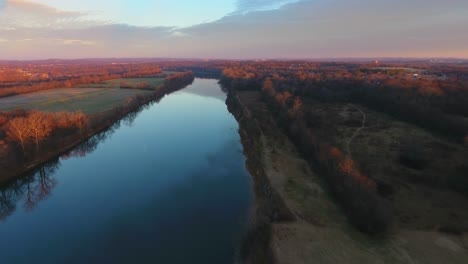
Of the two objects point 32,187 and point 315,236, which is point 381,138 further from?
point 32,187

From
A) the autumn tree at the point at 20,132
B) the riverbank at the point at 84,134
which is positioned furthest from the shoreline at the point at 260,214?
the autumn tree at the point at 20,132

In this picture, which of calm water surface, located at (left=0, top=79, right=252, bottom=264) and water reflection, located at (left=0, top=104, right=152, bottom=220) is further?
water reflection, located at (left=0, top=104, right=152, bottom=220)

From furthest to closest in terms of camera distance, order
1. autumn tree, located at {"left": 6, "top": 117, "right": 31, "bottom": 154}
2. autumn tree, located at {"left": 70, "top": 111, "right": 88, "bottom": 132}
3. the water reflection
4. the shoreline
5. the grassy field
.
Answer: the grassy field, autumn tree, located at {"left": 70, "top": 111, "right": 88, "bottom": 132}, autumn tree, located at {"left": 6, "top": 117, "right": 31, "bottom": 154}, the water reflection, the shoreline

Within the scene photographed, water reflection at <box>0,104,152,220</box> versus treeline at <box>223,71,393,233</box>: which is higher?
treeline at <box>223,71,393,233</box>

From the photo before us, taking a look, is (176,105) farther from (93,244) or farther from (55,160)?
(93,244)

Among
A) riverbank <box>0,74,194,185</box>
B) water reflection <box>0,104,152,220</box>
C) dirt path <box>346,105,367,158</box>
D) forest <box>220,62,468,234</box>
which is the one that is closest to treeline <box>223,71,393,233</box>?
forest <box>220,62,468,234</box>

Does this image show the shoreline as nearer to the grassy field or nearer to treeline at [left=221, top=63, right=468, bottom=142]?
treeline at [left=221, top=63, right=468, bottom=142]
